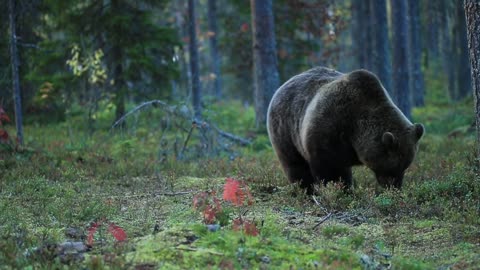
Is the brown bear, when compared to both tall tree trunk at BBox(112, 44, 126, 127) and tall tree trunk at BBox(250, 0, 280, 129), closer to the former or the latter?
tall tree trunk at BBox(250, 0, 280, 129)

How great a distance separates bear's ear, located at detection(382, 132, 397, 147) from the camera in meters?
8.67

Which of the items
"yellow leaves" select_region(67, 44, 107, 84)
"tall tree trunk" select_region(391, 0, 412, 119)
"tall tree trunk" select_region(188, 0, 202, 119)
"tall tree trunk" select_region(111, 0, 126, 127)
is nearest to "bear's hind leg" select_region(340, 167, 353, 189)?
"yellow leaves" select_region(67, 44, 107, 84)

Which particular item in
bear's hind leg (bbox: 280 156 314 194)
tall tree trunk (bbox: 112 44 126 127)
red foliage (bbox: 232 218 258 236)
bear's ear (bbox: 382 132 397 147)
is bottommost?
bear's hind leg (bbox: 280 156 314 194)

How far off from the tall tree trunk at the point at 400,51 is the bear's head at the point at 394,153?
1242cm

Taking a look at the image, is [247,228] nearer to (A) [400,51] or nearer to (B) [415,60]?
(A) [400,51]

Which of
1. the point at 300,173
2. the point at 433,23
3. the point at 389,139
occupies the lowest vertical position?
the point at 300,173

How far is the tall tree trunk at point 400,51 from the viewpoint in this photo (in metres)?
21.2

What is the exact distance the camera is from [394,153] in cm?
895

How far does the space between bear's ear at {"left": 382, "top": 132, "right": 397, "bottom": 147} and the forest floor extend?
0.70 m

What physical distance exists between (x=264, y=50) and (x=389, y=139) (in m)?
9.41

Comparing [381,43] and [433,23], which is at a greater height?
[433,23]

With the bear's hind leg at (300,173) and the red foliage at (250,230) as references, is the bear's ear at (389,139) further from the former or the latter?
the red foliage at (250,230)

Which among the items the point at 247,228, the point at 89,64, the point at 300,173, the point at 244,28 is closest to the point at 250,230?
the point at 247,228

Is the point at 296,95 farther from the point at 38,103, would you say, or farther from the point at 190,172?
the point at 38,103
